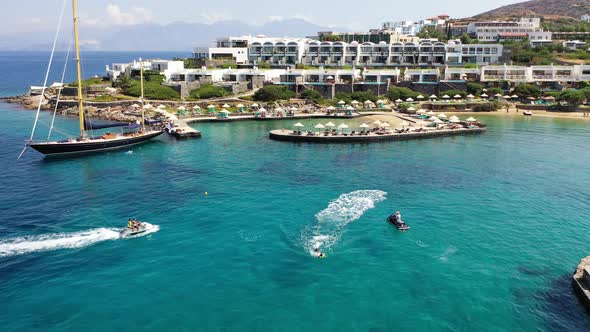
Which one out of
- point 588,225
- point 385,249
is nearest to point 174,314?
point 385,249

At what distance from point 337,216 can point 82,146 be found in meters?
45.9

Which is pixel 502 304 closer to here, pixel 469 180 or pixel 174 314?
pixel 174 314

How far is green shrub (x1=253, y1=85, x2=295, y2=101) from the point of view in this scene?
11712cm

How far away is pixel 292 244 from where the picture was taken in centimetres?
3762

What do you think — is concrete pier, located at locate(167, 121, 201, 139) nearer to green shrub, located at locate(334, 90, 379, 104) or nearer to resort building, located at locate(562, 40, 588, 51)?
green shrub, located at locate(334, 90, 379, 104)

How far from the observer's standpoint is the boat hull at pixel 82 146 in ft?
224

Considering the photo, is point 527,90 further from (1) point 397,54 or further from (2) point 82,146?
(2) point 82,146

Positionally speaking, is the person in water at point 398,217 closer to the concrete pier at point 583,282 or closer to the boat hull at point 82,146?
the concrete pier at point 583,282

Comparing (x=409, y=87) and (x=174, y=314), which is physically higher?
(x=409, y=87)

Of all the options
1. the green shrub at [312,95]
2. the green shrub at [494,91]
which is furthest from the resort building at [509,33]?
the green shrub at [312,95]

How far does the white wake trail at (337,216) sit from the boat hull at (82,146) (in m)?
41.7

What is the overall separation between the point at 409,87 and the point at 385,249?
100m

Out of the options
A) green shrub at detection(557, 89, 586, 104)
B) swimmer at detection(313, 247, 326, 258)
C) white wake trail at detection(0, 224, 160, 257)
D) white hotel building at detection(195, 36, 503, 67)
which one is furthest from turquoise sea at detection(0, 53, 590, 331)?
white hotel building at detection(195, 36, 503, 67)

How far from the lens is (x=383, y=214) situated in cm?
4453
